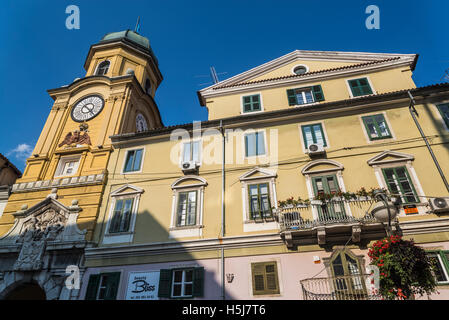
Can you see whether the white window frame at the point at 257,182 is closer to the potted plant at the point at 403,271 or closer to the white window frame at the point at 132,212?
the potted plant at the point at 403,271

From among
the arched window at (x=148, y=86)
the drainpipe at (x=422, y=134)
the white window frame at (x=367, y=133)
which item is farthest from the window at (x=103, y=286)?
the arched window at (x=148, y=86)

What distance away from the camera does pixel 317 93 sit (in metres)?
19.4

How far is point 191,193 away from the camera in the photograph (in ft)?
56.3

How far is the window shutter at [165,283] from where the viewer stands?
1407cm

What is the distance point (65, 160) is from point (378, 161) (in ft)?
65.6

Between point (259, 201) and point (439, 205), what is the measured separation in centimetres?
811

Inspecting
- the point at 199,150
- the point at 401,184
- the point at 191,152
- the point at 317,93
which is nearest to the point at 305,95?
the point at 317,93

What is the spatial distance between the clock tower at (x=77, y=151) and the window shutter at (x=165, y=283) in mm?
5138

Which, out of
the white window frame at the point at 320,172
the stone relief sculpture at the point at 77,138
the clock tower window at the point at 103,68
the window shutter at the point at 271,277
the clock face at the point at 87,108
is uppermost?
the clock tower window at the point at 103,68

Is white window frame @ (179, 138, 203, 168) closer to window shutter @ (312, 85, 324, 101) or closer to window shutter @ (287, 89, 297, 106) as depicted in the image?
window shutter @ (287, 89, 297, 106)

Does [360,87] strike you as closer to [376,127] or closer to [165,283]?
[376,127]

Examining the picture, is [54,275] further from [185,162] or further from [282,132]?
[282,132]

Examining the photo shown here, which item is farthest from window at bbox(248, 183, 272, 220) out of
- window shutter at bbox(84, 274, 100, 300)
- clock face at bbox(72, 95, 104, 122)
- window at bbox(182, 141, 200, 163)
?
clock face at bbox(72, 95, 104, 122)

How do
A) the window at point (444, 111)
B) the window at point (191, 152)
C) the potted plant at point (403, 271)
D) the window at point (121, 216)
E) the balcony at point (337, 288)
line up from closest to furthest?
the potted plant at point (403, 271)
the balcony at point (337, 288)
the window at point (444, 111)
the window at point (121, 216)
the window at point (191, 152)
